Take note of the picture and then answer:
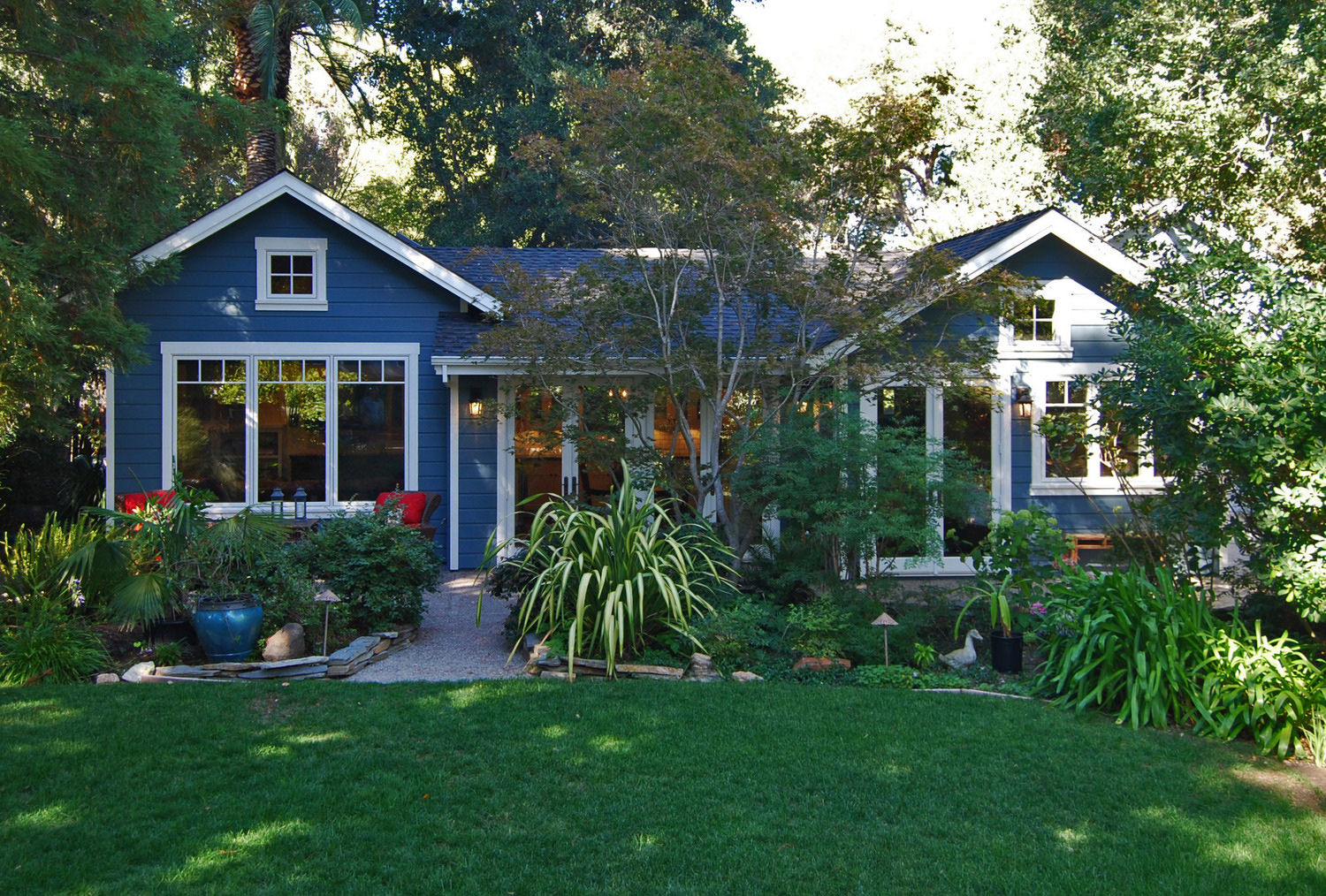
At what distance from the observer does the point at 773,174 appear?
8.73 m

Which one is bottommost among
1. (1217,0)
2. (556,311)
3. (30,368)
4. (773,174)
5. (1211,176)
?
(30,368)

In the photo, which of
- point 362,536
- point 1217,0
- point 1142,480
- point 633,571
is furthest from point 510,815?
point 1217,0

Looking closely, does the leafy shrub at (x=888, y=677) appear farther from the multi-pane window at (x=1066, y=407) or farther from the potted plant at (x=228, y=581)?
the multi-pane window at (x=1066, y=407)

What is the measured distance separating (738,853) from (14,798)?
129 inches

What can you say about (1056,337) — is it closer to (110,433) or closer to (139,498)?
(139,498)

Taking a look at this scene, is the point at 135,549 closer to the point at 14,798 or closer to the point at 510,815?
the point at 14,798

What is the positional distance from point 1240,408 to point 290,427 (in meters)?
9.73

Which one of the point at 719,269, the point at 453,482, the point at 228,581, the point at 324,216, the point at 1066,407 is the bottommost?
the point at 228,581

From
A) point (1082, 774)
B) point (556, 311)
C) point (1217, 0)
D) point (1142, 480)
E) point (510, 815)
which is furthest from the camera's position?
point (1217, 0)

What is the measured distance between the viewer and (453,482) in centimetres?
1168

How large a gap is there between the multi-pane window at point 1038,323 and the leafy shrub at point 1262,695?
6573 mm

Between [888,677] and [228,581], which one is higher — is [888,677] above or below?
below

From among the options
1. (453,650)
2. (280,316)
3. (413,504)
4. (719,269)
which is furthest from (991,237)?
(280,316)

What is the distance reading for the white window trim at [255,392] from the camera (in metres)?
11.3
